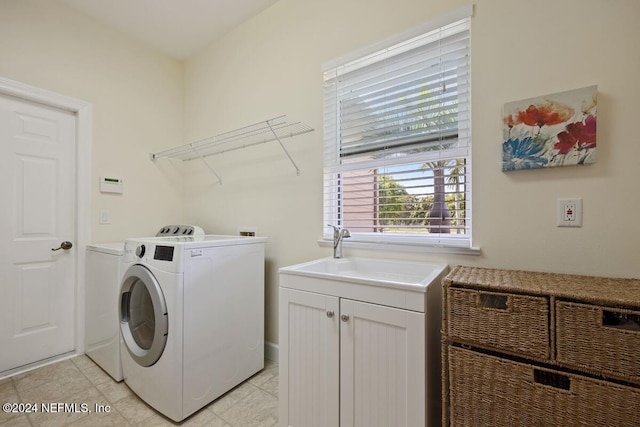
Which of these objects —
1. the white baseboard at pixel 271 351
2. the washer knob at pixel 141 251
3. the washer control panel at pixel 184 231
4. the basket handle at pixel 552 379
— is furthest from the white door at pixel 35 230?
the basket handle at pixel 552 379

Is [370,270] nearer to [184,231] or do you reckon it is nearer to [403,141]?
[403,141]

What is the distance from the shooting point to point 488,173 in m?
1.42

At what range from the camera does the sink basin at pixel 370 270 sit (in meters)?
1.34

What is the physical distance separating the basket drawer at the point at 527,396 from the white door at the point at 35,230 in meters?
2.88

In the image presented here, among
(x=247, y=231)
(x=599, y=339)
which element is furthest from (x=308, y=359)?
(x=247, y=231)

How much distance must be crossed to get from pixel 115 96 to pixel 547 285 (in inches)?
134

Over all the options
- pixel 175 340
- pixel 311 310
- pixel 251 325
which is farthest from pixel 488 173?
pixel 175 340

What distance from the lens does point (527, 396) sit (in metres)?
0.95

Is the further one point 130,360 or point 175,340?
point 130,360

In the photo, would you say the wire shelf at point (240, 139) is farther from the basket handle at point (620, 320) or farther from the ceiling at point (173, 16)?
the basket handle at point (620, 320)

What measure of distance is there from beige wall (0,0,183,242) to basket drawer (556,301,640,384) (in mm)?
3119

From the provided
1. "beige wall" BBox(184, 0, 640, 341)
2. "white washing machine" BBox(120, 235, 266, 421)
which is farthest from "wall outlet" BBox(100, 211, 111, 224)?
"beige wall" BBox(184, 0, 640, 341)

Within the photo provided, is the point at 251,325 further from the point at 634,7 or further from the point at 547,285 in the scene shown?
the point at 634,7

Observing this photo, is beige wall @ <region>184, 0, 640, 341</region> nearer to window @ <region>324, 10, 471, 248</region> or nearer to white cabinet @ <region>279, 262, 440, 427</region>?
window @ <region>324, 10, 471, 248</region>
